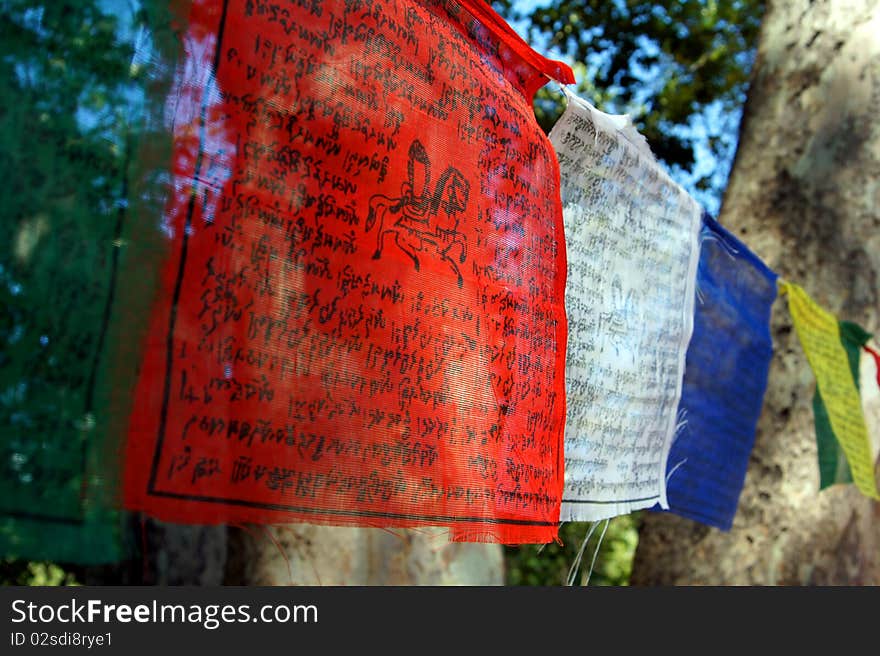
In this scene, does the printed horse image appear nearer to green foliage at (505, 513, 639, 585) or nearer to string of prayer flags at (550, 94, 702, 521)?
string of prayer flags at (550, 94, 702, 521)

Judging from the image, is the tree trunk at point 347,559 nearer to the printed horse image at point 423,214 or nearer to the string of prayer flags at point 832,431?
the string of prayer flags at point 832,431

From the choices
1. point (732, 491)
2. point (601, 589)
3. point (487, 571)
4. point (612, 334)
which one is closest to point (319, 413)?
point (612, 334)

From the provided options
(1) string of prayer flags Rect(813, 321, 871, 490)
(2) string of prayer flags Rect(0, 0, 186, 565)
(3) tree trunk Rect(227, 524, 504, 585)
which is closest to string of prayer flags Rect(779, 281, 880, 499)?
(1) string of prayer flags Rect(813, 321, 871, 490)

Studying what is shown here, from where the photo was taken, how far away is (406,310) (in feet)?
3.55

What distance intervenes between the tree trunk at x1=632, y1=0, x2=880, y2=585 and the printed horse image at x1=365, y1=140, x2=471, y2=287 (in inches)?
81.2

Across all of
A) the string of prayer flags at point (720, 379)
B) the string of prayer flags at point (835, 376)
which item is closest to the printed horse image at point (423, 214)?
the string of prayer flags at point (720, 379)

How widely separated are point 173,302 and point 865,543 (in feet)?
9.59

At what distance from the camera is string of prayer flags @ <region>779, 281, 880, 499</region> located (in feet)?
7.83

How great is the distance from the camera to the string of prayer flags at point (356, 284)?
85 centimetres

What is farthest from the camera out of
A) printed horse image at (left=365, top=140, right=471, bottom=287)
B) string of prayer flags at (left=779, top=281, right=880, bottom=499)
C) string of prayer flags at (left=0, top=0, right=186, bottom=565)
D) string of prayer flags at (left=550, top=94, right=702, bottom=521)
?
string of prayer flags at (left=779, top=281, right=880, bottom=499)

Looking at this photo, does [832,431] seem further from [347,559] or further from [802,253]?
[347,559]

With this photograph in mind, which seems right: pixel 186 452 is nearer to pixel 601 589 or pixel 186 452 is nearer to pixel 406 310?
pixel 406 310

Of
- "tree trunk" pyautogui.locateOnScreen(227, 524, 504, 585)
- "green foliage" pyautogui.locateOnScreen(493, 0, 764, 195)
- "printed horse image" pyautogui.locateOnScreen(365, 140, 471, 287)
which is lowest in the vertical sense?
"tree trunk" pyautogui.locateOnScreen(227, 524, 504, 585)

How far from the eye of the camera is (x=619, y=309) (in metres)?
1.68
